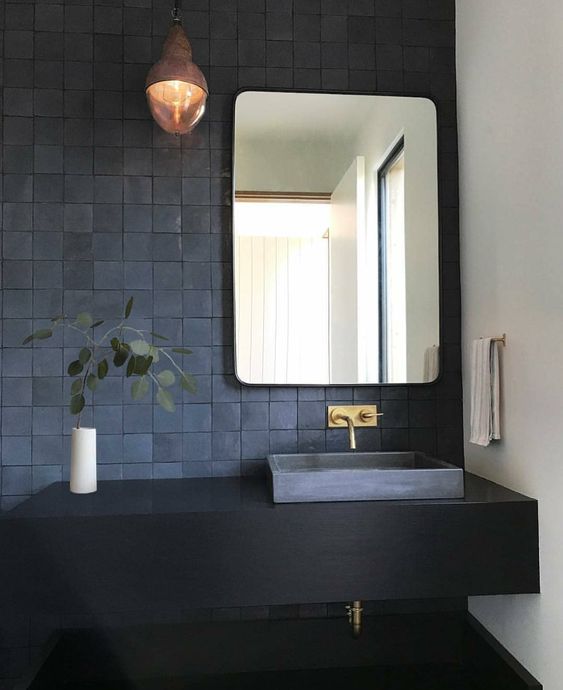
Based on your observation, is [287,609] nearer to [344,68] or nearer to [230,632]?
[230,632]

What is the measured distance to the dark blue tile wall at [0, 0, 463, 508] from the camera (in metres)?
2.17

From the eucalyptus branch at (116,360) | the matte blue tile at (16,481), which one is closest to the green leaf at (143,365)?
the eucalyptus branch at (116,360)

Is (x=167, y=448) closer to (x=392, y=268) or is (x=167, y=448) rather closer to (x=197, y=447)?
(x=197, y=447)

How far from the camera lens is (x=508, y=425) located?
193 cm

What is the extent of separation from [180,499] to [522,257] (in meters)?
1.18

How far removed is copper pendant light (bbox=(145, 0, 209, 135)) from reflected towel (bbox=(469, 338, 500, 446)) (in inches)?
44.9

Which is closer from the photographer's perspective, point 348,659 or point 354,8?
point 348,659

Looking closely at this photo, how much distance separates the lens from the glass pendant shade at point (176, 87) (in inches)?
76.9

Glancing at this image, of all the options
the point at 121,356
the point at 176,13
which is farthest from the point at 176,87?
the point at 121,356

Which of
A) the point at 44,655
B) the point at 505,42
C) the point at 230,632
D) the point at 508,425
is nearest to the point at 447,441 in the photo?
the point at 508,425

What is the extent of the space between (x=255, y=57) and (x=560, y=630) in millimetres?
1987

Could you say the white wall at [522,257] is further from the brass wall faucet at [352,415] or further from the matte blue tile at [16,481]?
the matte blue tile at [16,481]

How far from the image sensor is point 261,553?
1718 millimetres

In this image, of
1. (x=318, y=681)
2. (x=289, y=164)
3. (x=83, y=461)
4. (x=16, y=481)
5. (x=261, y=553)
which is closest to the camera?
(x=261, y=553)
